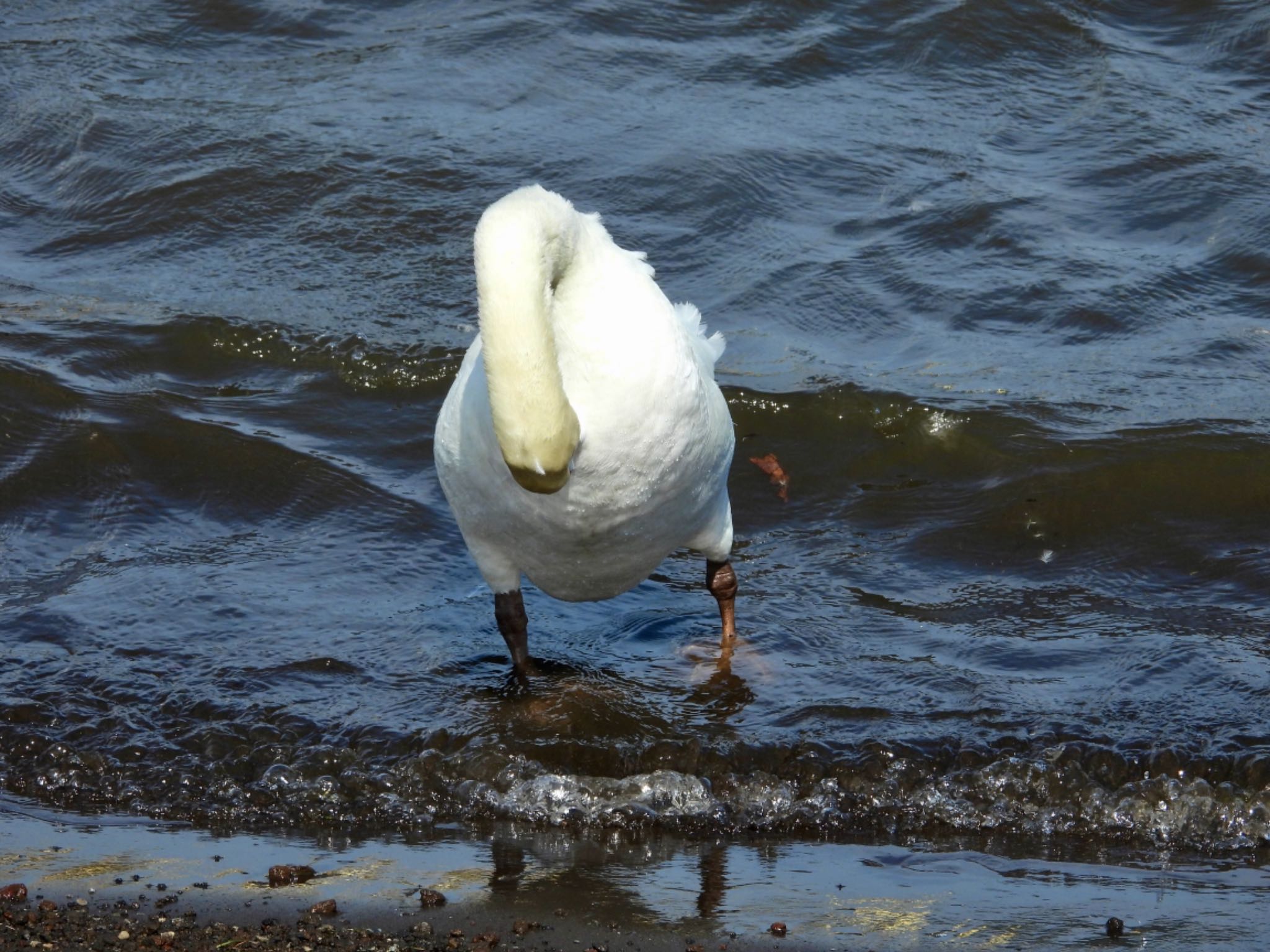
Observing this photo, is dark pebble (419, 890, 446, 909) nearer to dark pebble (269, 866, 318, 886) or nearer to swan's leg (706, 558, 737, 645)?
dark pebble (269, 866, 318, 886)

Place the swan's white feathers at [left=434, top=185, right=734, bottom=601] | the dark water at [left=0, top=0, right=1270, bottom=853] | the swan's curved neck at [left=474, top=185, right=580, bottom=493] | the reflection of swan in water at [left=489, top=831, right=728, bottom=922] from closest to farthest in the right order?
the swan's curved neck at [left=474, top=185, right=580, bottom=493]
the reflection of swan in water at [left=489, top=831, right=728, bottom=922]
the swan's white feathers at [left=434, top=185, right=734, bottom=601]
the dark water at [left=0, top=0, right=1270, bottom=853]

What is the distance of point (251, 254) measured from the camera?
11.4m

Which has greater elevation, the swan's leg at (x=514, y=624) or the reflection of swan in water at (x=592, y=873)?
the swan's leg at (x=514, y=624)

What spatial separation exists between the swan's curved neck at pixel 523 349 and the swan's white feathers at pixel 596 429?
10 millimetres

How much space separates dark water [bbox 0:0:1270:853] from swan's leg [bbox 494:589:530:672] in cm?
12

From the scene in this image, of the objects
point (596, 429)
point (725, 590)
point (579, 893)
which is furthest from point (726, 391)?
point (579, 893)

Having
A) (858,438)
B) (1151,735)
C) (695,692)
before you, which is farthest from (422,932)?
(858,438)

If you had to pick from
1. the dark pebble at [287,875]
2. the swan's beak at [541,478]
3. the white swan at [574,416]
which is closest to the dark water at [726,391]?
the dark pebble at [287,875]

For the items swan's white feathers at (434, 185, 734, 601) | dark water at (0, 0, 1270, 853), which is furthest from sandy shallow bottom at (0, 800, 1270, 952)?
Result: swan's white feathers at (434, 185, 734, 601)

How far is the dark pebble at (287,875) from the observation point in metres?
4.80

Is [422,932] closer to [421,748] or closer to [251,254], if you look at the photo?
[421,748]

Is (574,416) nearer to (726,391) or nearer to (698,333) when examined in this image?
(698,333)

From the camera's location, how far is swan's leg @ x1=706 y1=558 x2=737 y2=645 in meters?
7.00

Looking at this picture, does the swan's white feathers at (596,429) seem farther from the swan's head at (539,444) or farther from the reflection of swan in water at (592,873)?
the reflection of swan in water at (592,873)
